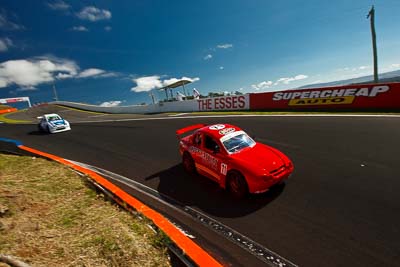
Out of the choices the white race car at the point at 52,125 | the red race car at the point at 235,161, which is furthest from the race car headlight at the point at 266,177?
the white race car at the point at 52,125

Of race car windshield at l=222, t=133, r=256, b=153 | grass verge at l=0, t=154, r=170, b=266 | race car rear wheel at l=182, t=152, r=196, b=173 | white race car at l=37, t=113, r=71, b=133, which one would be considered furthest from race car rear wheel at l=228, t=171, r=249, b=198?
white race car at l=37, t=113, r=71, b=133

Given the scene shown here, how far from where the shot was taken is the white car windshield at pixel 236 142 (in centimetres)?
525

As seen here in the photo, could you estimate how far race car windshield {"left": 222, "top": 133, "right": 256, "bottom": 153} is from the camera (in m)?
5.24

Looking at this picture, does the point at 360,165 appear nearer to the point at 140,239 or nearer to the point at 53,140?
the point at 140,239

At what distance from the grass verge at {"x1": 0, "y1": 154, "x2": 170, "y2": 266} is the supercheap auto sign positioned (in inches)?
606

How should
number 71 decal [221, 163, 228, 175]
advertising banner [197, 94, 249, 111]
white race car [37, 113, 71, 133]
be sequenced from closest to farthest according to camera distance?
1. number 71 decal [221, 163, 228, 175]
2. white race car [37, 113, 71, 133]
3. advertising banner [197, 94, 249, 111]

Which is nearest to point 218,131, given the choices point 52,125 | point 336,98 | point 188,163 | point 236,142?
point 236,142

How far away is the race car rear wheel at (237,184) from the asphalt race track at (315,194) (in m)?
0.19

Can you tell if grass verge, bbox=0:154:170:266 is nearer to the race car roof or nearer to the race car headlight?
the race car headlight

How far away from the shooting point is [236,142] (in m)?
5.46

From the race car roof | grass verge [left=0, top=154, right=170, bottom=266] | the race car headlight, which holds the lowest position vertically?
grass verge [left=0, top=154, right=170, bottom=266]

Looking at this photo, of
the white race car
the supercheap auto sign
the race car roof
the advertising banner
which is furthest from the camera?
the advertising banner

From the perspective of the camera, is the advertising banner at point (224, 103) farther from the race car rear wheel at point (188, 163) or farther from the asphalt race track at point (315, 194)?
the race car rear wheel at point (188, 163)

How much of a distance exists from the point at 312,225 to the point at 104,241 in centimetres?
341
